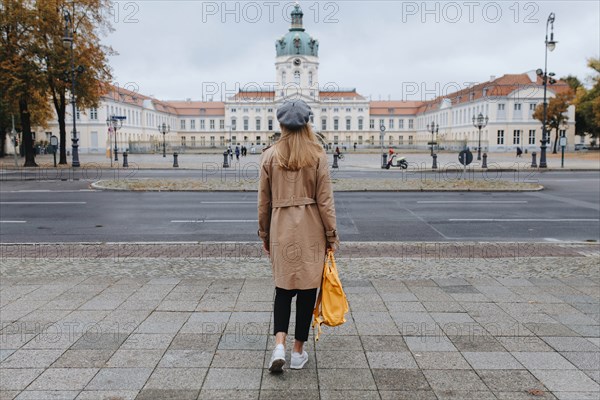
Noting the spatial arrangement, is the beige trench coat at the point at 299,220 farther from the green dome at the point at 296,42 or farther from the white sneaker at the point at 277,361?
the green dome at the point at 296,42

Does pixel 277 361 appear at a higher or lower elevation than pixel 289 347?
higher

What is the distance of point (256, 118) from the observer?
125 meters

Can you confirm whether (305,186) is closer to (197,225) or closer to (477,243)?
(477,243)

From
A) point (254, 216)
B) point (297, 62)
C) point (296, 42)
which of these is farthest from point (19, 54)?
point (297, 62)

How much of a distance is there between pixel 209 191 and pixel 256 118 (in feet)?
350

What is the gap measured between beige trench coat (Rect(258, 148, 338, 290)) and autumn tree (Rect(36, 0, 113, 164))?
3297 centimetres

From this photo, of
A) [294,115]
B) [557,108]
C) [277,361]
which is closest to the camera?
[294,115]

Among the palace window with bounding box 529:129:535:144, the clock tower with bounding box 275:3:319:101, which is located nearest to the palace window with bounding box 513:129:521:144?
the palace window with bounding box 529:129:535:144

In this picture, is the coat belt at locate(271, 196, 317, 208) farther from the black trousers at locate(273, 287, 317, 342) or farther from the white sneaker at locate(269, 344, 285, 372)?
the white sneaker at locate(269, 344, 285, 372)

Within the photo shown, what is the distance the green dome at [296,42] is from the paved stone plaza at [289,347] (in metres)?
116

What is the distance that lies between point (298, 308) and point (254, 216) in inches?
371

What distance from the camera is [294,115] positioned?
3.76 meters

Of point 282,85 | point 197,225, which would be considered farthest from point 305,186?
point 282,85

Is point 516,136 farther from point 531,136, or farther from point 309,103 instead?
point 309,103
